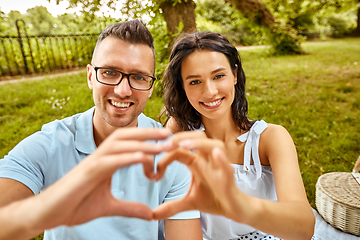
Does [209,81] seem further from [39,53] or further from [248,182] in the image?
[39,53]

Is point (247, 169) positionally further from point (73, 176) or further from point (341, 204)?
point (73, 176)

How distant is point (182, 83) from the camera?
2.30m

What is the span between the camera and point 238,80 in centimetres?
247

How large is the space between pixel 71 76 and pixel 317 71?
800 cm

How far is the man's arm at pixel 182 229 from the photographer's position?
1693mm

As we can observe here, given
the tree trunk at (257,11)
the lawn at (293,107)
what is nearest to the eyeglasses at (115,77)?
the lawn at (293,107)

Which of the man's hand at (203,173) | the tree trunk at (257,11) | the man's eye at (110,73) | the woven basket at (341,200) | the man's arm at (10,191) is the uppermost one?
the tree trunk at (257,11)

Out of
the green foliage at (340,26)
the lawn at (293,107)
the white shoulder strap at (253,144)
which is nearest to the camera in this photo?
the white shoulder strap at (253,144)

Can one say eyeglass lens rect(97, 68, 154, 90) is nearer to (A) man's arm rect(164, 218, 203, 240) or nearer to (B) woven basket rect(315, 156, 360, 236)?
(A) man's arm rect(164, 218, 203, 240)

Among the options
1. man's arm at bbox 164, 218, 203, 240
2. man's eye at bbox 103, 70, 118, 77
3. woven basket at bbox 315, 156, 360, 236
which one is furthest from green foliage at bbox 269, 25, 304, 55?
man's arm at bbox 164, 218, 203, 240

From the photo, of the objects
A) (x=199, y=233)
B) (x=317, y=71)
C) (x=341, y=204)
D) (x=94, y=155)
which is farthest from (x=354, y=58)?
(x=94, y=155)

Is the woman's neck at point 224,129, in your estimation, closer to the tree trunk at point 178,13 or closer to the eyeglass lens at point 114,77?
the eyeglass lens at point 114,77

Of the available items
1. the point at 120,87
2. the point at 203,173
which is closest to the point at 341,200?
the point at 203,173

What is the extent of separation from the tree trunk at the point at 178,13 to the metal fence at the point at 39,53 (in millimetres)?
4498
